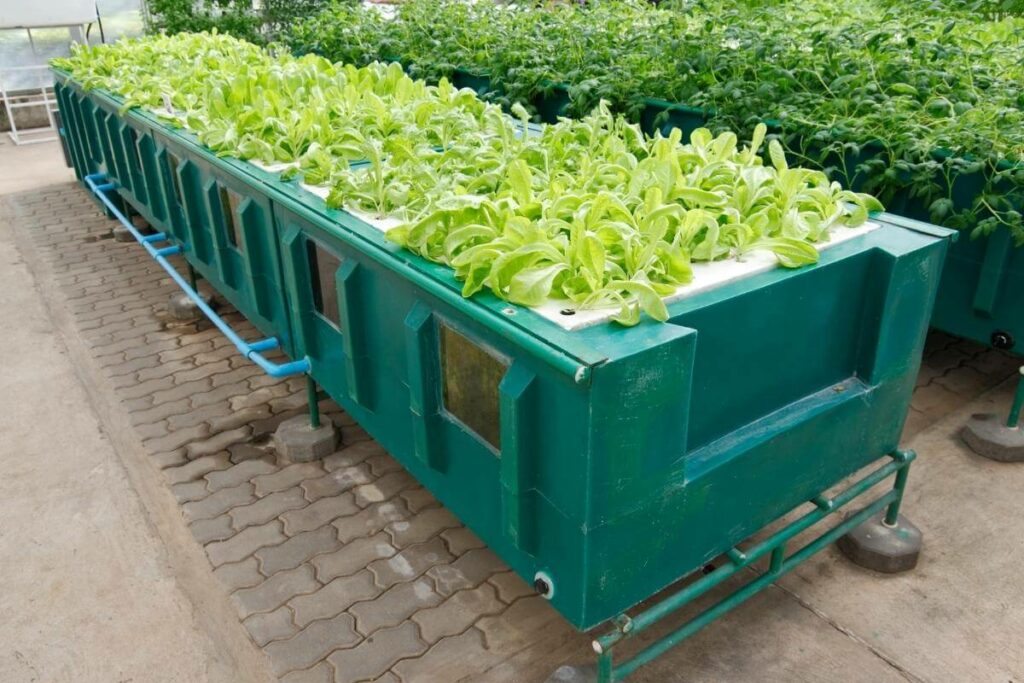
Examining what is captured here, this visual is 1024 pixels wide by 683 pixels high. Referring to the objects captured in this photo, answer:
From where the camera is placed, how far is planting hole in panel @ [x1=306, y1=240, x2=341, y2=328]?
2.83m

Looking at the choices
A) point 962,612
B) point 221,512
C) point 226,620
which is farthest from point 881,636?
point 221,512

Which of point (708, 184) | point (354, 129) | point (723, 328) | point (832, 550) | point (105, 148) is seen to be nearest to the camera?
point (723, 328)

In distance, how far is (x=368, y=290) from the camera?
8.27 ft

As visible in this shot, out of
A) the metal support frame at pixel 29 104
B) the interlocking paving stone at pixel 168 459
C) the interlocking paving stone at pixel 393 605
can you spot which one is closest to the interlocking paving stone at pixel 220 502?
the interlocking paving stone at pixel 168 459

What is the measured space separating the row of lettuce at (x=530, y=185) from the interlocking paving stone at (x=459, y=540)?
118 cm

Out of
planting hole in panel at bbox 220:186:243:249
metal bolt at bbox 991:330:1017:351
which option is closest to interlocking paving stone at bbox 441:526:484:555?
planting hole in panel at bbox 220:186:243:249

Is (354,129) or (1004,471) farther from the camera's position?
(1004,471)

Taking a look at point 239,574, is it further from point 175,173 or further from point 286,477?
point 175,173

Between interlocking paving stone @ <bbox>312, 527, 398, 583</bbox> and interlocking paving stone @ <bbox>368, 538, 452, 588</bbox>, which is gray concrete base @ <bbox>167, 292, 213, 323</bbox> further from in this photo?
interlocking paving stone @ <bbox>368, 538, 452, 588</bbox>

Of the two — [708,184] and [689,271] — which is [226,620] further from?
[708,184]

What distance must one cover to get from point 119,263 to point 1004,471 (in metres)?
5.46

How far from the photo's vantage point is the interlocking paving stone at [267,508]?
123 inches

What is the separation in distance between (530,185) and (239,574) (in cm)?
164

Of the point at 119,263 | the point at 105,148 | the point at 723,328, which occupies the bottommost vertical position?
the point at 119,263
